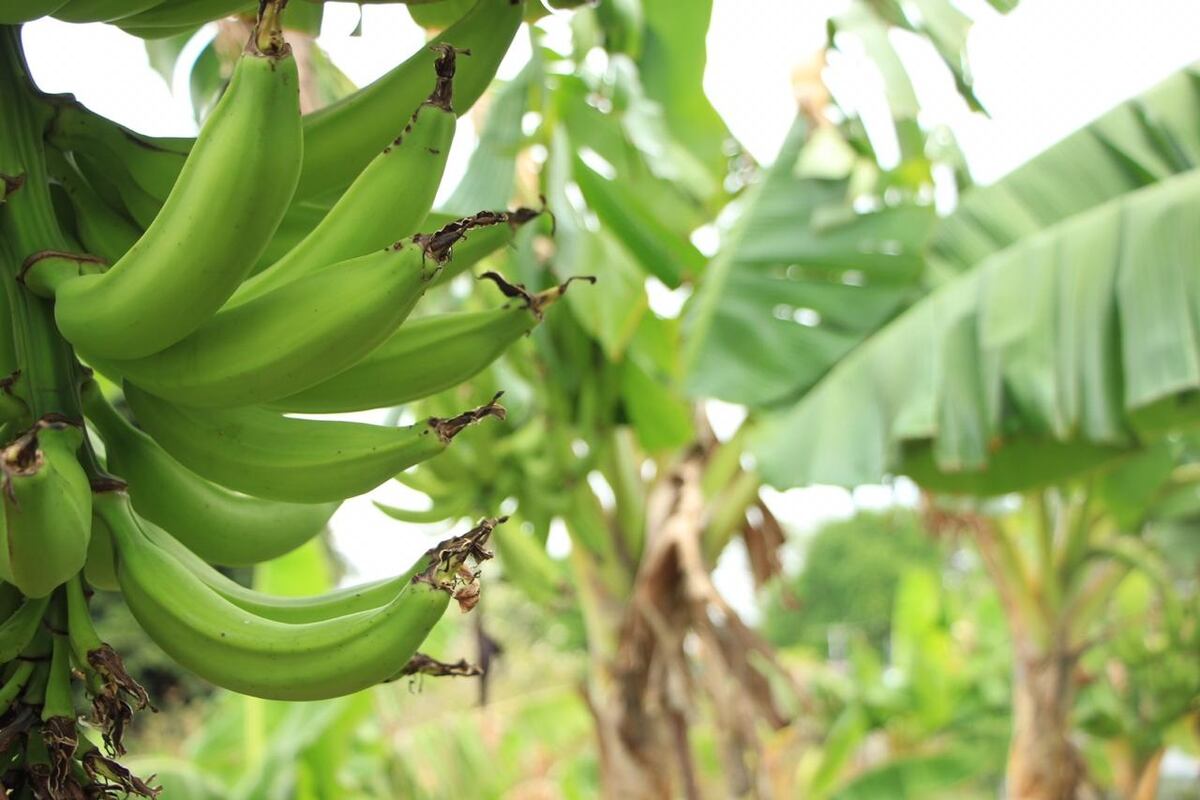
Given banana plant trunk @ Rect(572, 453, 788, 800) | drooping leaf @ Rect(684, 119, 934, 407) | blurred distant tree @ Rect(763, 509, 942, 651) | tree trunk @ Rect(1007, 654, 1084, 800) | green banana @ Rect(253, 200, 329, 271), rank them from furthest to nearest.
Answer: blurred distant tree @ Rect(763, 509, 942, 651) → tree trunk @ Rect(1007, 654, 1084, 800) → drooping leaf @ Rect(684, 119, 934, 407) → banana plant trunk @ Rect(572, 453, 788, 800) → green banana @ Rect(253, 200, 329, 271)

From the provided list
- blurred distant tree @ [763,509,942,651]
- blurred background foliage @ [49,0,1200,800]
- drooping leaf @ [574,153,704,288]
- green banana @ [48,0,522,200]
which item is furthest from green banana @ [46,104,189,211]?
blurred distant tree @ [763,509,942,651]

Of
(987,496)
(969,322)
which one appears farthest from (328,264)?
(987,496)

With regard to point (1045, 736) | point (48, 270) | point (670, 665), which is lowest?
A: point (1045, 736)

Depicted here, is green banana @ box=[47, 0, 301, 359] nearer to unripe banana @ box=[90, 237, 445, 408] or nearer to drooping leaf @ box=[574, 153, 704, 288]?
unripe banana @ box=[90, 237, 445, 408]

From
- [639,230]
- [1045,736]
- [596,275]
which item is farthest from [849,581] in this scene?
[596,275]

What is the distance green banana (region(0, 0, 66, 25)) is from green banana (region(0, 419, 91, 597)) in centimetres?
23

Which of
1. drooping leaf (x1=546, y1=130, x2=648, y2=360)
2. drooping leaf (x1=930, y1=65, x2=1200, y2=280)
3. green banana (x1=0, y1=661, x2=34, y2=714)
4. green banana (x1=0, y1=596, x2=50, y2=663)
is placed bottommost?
drooping leaf (x1=930, y1=65, x2=1200, y2=280)

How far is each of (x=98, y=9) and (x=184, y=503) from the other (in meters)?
0.30

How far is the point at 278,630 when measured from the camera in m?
0.58

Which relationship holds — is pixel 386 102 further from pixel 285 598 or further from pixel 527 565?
pixel 527 565

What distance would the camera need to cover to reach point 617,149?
80.6 inches

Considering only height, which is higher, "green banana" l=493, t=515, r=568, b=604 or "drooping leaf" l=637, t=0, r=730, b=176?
"drooping leaf" l=637, t=0, r=730, b=176

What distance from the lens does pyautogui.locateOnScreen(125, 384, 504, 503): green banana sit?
618mm

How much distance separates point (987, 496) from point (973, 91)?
1.17m
